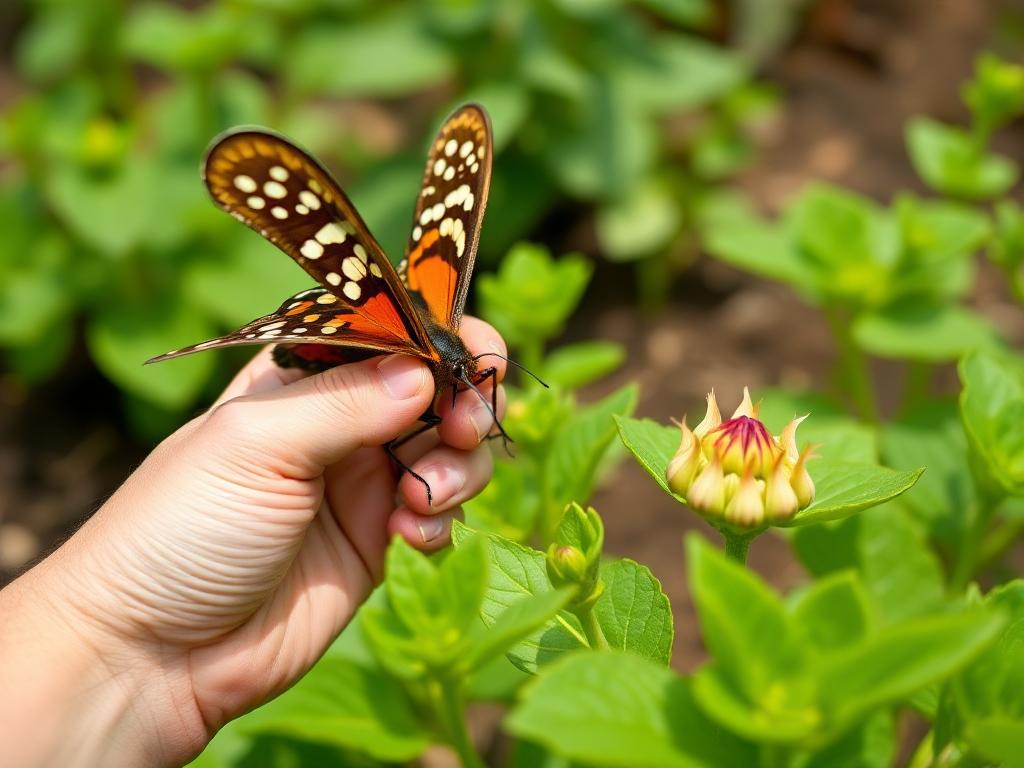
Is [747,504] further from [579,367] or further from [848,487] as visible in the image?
[579,367]

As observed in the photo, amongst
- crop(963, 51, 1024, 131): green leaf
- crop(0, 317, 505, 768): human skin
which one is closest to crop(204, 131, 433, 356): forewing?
crop(0, 317, 505, 768): human skin

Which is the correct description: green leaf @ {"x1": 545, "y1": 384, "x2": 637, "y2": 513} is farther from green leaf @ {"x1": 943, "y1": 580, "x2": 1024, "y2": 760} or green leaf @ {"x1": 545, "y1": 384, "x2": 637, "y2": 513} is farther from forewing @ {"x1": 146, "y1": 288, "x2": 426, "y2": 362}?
green leaf @ {"x1": 943, "y1": 580, "x2": 1024, "y2": 760}

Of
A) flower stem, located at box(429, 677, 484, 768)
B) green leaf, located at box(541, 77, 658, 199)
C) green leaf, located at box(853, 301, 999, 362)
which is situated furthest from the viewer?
green leaf, located at box(541, 77, 658, 199)

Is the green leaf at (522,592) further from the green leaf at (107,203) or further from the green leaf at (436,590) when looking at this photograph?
the green leaf at (107,203)

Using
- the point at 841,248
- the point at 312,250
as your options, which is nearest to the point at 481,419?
the point at 312,250

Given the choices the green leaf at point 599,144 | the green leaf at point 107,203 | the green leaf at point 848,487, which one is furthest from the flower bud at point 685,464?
the green leaf at point 599,144

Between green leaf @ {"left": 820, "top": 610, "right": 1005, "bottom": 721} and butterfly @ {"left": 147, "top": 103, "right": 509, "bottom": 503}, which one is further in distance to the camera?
butterfly @ {"left": 147, "top": 103, "right": 509, "bottom": 503}
